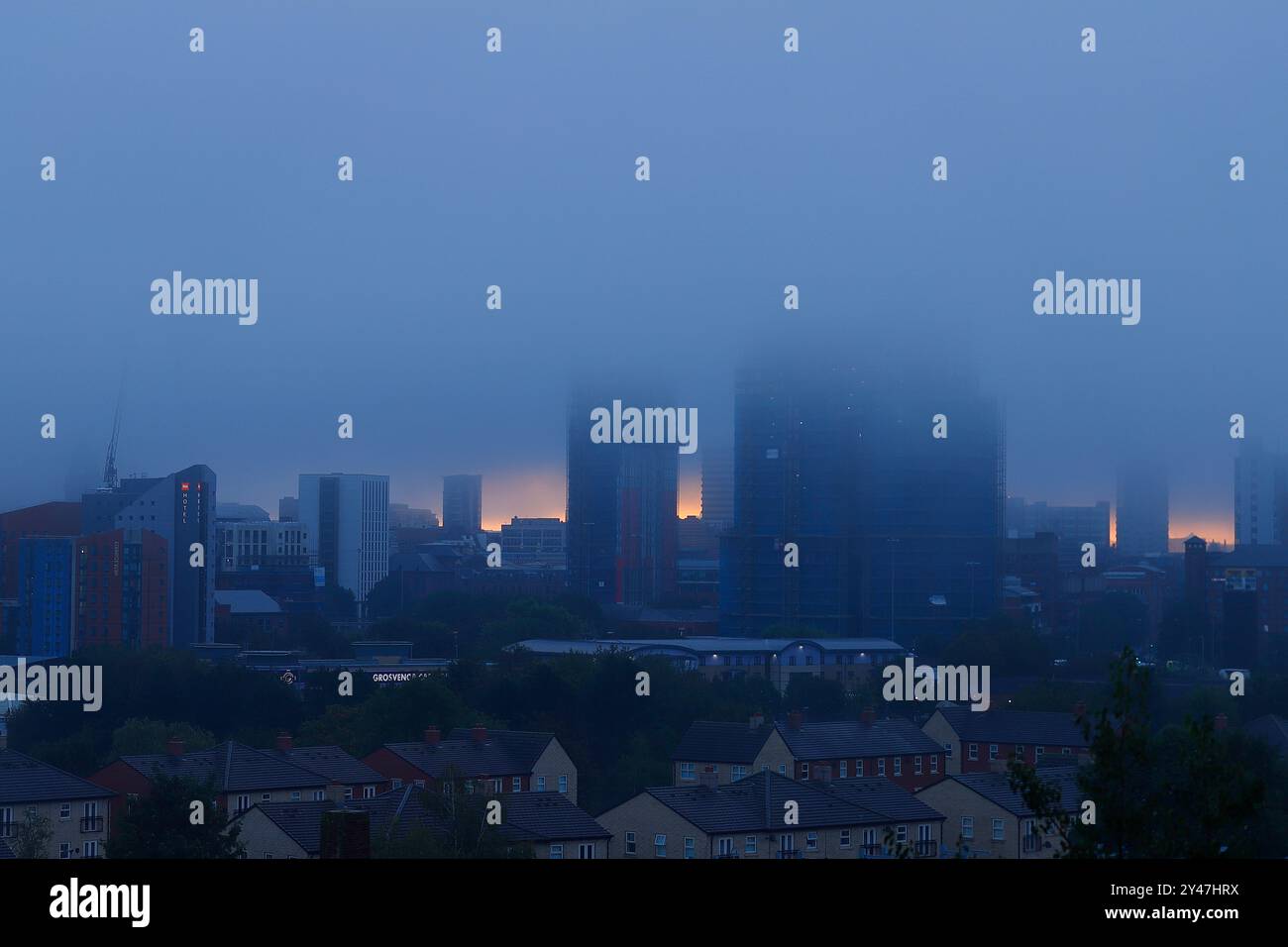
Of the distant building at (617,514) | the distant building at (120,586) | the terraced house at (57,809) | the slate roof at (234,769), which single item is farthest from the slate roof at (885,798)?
the distant building at (617,514)

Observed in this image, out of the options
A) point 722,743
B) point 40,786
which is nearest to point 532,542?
point 722,743

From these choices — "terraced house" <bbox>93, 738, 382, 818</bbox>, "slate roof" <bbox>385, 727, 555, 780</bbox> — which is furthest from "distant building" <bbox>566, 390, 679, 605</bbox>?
"terraced house" <bbox>93, 738, 382, 818</bbox>

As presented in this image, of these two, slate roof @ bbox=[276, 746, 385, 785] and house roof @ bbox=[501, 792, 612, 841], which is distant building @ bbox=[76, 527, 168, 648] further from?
house roof @ bbox=[501, 792, 612, 841]

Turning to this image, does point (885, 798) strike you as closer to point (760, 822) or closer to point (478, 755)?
point (760, 822)

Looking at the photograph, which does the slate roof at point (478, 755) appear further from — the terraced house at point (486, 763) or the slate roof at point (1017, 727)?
the slate roof at point (1017, 727)

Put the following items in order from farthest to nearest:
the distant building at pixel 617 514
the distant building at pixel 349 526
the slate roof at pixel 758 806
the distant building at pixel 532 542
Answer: the distant building at pixel 532 542
the distant building at pixel 349 526
the distant building at pixel 617 514
the slate roof at pixel 758 806

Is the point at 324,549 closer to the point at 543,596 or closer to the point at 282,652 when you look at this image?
the point at 543,596
